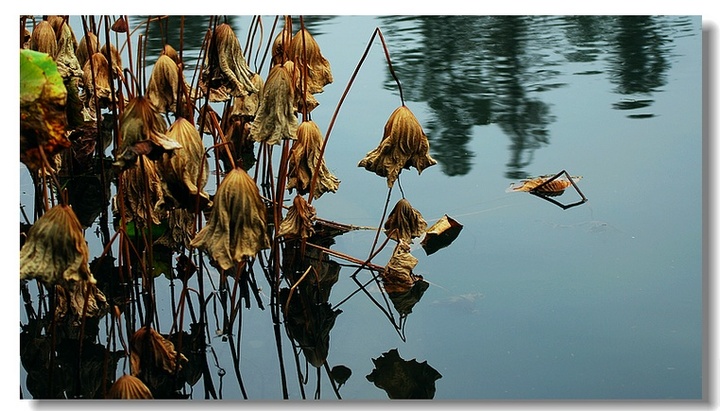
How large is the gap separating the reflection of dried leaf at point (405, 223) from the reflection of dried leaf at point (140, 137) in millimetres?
493

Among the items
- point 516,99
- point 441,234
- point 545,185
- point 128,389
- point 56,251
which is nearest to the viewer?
point 56,251

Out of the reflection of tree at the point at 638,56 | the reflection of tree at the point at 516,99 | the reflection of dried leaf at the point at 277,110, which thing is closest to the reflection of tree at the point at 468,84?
the reflection of tree at the point at 516,99

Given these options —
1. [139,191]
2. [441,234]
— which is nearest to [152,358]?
[139,191]

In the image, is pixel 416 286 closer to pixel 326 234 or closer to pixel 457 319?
pixel 457 319

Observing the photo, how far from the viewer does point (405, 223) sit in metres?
1.55

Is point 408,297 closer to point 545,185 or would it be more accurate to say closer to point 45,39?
point 545,185

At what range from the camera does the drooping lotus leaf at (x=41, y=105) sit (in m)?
1.11

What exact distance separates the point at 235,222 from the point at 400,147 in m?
0.32

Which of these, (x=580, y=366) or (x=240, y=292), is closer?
(x=580, y=366)

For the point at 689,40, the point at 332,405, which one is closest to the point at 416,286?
the point at 332,405

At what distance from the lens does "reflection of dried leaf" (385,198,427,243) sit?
1.54 meters
